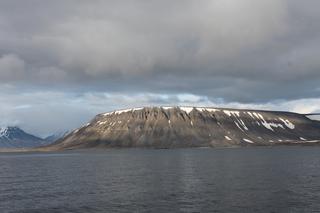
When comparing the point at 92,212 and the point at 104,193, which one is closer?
the point at 92,212

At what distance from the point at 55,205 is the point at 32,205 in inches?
152

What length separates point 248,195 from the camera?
2990 inches

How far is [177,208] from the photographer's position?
65000 mm

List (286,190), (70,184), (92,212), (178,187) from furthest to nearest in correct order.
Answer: (70,184), (178,187), (286,190), (92,212)

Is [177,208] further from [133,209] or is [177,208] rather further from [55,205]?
[55,205]

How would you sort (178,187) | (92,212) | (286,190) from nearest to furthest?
(92,212) → (286,190) → (178,187)

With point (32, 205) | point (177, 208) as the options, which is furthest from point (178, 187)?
point (32, 205)

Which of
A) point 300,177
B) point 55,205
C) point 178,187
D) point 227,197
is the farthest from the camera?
point 300,177

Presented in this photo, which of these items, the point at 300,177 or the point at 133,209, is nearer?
the point at 133,209

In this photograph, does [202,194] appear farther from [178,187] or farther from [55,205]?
[55,205]

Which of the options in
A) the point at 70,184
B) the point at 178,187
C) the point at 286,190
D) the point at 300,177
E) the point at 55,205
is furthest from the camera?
the point at 300,177

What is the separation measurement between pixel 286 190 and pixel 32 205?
1758 inches

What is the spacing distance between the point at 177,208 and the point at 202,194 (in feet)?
47.8

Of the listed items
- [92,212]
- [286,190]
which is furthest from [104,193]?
[286,190]
